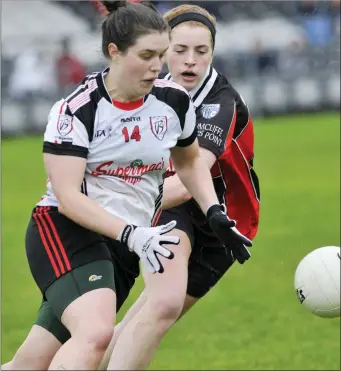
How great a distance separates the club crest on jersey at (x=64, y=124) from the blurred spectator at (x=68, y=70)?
20.7 meters

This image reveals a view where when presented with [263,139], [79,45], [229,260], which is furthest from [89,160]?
[79,45]

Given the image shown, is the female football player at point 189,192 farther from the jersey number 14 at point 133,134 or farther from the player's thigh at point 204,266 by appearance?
the jersey number 14 at point 133,134

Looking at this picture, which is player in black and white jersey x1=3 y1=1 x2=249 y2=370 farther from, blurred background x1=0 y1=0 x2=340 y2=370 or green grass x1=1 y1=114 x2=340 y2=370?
green grass x1=1 y1=114 x2=340 y2=370

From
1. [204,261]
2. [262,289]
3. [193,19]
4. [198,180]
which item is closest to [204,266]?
[204,261]

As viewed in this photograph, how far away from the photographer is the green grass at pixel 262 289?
284 inches

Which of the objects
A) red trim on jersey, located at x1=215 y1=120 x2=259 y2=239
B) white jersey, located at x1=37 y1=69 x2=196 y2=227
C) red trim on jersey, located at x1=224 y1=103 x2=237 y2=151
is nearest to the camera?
white jersey, located at x1=37 y1=69 x2=196 y2=227

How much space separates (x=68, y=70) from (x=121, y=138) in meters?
21.6

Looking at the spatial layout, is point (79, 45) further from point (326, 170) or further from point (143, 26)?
point (143, 26)

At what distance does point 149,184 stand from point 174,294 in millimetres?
699

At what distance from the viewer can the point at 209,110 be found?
18.4 feet

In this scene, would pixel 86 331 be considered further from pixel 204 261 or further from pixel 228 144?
pixel 204 261

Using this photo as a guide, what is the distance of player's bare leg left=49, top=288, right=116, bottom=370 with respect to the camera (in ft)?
14.2

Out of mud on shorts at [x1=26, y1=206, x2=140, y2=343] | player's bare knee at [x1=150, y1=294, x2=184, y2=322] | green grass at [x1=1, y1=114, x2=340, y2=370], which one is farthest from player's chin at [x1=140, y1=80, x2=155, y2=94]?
green grass at [x1=1, y1=114, x2=340, y2=370]

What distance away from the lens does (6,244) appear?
1254 cm
